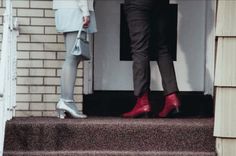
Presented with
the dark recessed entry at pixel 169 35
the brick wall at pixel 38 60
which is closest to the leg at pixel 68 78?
the brick wall at pixel 38 60

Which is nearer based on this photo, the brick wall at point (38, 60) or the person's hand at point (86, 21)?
the person's hand at point (86, 21)

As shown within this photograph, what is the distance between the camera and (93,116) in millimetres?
5535

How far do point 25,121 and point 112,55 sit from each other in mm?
1369

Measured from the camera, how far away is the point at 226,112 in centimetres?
457

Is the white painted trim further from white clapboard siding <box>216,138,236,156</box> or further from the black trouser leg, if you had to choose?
white clapboard siding <box>216,138,236,156</box>

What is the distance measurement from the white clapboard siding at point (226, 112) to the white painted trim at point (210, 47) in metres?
1.26

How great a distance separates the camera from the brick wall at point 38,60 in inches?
217

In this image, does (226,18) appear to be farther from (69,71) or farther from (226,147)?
(69,71)

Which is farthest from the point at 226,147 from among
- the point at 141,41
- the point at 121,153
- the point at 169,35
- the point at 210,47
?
the point at 169,35

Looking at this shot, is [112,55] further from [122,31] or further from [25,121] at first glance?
[25,121]

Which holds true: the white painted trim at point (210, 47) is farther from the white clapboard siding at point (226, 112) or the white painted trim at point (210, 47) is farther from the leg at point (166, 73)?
the white clapboard siding at point (226, 112)

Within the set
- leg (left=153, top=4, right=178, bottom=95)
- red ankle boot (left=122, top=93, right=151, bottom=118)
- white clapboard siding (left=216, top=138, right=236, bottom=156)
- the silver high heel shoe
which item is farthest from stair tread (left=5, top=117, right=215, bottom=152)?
leg (left=153, top=4, right=178, bottom=95)

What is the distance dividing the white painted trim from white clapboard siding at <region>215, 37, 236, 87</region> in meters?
1.24

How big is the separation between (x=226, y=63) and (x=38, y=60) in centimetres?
182
